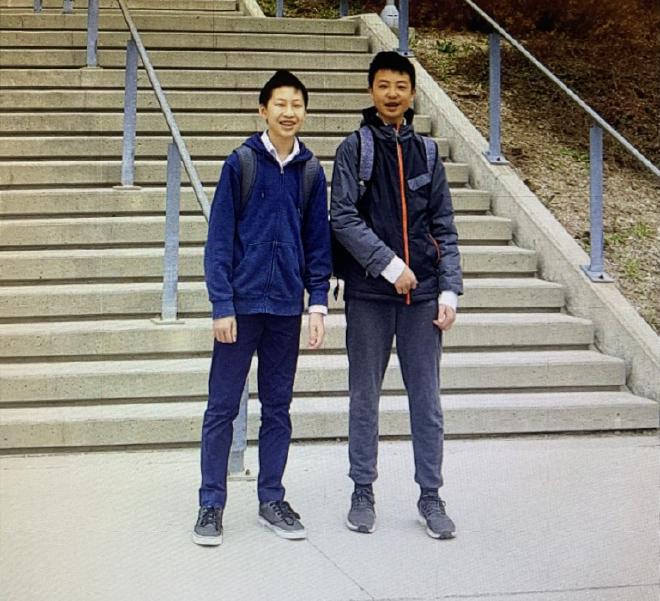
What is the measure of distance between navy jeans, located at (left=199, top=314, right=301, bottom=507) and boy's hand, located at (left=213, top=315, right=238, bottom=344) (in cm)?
9

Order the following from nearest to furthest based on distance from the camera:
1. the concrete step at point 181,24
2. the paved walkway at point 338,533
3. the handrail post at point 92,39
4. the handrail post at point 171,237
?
1. the paved walkway at point 338,533
2. the handrail post at point 171,237
3. the handrail post at point 92,39
4. the concrete step at point 181,24

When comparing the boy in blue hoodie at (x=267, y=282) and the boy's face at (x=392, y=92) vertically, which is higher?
the boy's face at (x=392, y=92)

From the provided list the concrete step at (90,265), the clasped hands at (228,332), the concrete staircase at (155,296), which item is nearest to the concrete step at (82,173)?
the concrete staircase at (155,296)

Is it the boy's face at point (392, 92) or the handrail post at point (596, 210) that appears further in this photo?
the handrail post at point (596, 210)

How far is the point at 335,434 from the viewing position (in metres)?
5.71

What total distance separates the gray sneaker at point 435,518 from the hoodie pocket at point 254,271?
103cm

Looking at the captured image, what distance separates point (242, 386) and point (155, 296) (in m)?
2.04

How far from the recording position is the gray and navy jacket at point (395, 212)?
435cm

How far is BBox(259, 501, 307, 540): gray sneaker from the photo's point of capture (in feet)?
14.3

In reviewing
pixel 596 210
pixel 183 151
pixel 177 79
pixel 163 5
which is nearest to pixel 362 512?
pixel 183 151

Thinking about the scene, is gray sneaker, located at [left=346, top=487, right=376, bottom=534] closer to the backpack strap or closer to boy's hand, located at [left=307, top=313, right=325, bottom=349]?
boy's hand, located at [left=307, top=313, right=325, bottom=349]

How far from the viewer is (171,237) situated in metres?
5.96

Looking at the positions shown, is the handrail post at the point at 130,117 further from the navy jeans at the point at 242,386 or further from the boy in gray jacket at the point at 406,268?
the navy jeans at the point at 242,386

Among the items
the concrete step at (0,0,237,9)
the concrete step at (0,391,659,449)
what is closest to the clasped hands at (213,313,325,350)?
the concrete step at (0,391,659,449)
